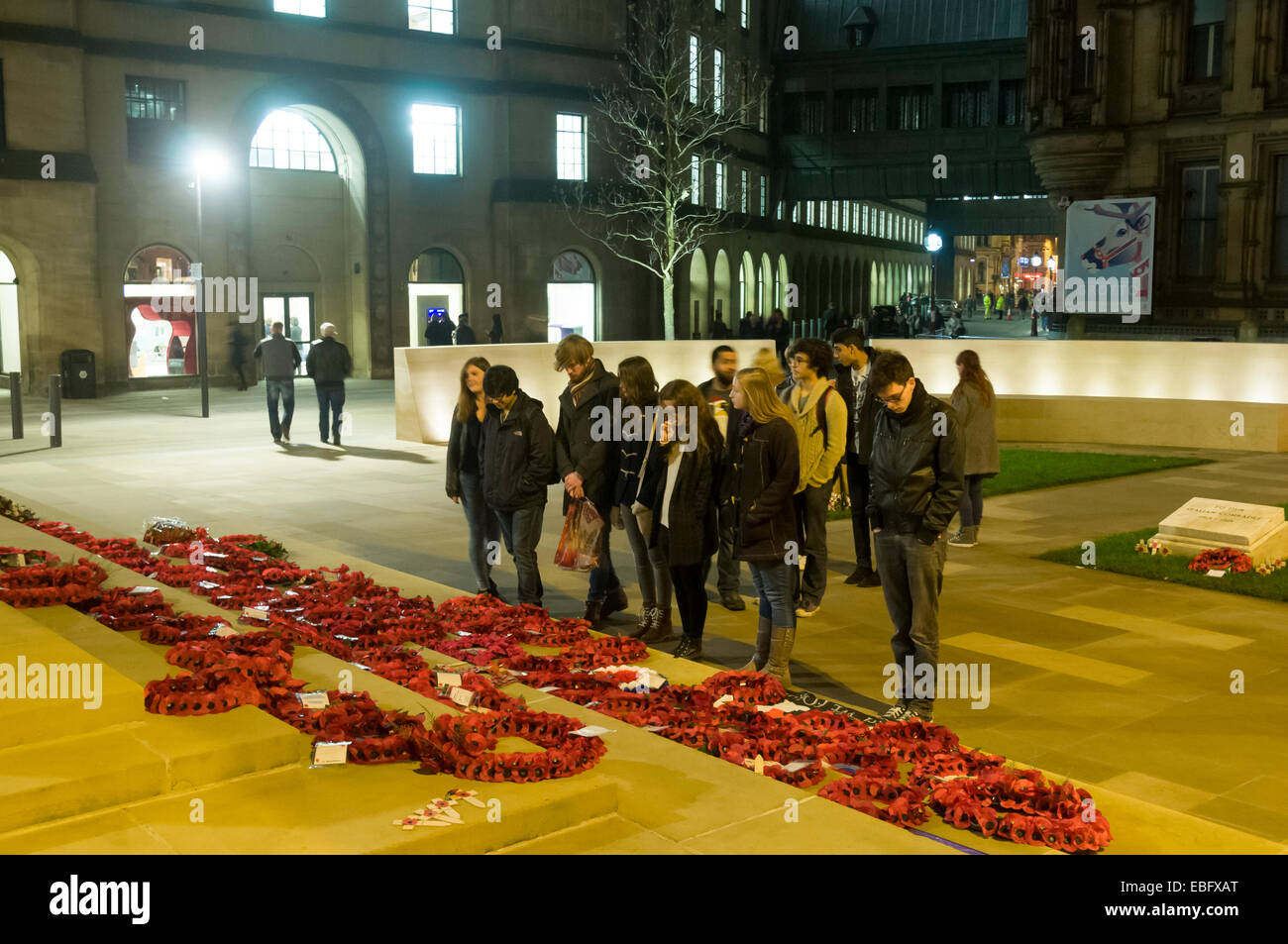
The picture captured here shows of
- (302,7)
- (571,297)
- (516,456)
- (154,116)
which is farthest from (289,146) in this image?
(516,456)

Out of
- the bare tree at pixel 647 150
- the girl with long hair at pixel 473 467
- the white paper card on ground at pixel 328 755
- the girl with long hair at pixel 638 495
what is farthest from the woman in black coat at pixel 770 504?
the bare tree at pixel 647 150

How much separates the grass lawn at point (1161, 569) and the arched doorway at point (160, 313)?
89.5 feet

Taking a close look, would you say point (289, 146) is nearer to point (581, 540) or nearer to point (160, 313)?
point (160, 313)

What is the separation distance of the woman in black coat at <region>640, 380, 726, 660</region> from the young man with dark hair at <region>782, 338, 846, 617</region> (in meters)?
1.01

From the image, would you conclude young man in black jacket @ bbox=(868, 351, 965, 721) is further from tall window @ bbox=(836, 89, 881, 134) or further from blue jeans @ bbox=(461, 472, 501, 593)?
tall window @ bbox=(836, 89, 881, 134)

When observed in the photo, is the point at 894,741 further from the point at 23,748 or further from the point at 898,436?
the point at 23,748

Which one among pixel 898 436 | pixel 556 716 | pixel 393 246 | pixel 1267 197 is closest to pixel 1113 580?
pixel 898 436

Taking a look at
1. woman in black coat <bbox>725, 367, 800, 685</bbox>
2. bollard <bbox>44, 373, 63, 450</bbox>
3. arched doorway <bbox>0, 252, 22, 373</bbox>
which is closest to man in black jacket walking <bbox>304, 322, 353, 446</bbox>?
bollard <bbox>44, 373, 63, 450</bbox>

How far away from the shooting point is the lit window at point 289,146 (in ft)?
123

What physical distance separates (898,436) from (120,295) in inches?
1173

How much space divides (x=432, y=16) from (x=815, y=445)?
33.8 metres

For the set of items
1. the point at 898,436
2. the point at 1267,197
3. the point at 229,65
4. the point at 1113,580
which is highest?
the point at 229,65

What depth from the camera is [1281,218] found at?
31.6m

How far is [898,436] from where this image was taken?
7.49m
